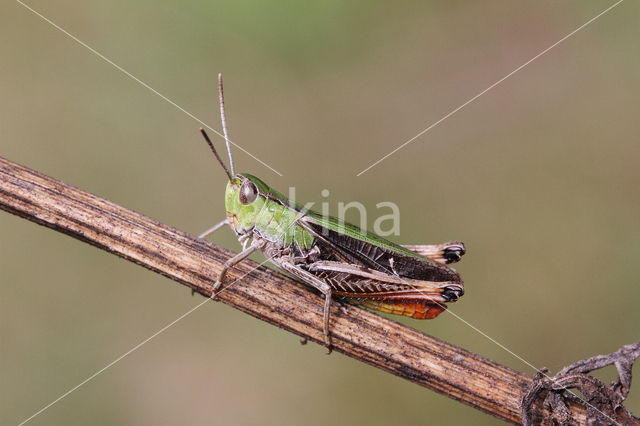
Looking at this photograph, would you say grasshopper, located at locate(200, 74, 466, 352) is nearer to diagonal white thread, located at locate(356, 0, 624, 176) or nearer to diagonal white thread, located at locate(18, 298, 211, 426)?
diagonal white thread, located at locate(18, 298, 211, 426)

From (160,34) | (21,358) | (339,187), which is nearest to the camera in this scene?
(21,358)

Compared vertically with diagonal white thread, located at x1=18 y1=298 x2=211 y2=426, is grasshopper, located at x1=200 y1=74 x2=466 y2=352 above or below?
above

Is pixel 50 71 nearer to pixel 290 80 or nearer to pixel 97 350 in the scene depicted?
pixel 290 80

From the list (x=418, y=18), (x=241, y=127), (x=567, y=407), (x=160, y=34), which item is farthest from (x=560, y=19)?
(x=567, y=407)

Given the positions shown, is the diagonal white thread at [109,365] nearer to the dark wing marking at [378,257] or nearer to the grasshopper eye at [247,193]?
the grasshopper eye at [247,193]

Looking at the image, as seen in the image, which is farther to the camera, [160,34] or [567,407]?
[160,34]

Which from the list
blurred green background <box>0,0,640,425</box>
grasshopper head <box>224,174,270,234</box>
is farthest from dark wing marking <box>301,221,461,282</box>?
blurred green background <box>0,0,640,425</box>
